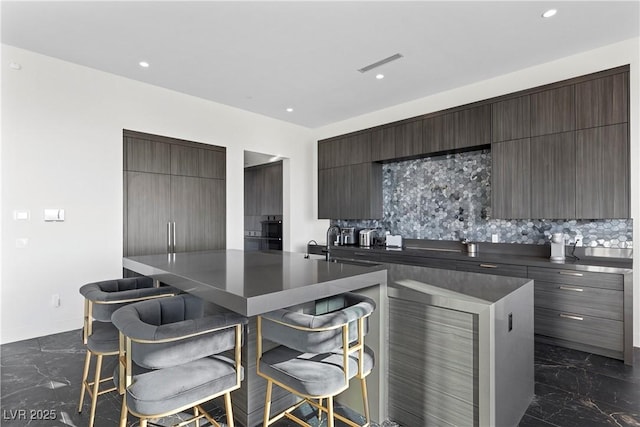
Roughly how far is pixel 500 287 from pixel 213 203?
12.8 feet

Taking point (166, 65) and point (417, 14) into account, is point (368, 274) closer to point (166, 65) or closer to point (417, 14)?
point (417, 14)

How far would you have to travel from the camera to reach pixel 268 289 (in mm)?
1306

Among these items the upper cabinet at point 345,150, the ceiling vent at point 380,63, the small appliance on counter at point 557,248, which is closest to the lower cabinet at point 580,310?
the small appliance on counter at point 557,248

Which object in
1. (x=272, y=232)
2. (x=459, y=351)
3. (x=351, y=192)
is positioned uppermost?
(x=351, y=192)

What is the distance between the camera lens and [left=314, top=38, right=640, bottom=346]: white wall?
118 inches

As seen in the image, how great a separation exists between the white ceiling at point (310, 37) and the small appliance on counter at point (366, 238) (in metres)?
2.19

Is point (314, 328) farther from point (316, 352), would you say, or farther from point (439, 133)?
point (439, 133)

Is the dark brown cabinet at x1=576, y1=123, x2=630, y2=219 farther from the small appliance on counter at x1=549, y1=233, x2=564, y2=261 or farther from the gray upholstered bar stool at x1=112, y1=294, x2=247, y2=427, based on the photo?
the gray upholstered bar stool at x1=112, y1=294, x2=247, y2=427

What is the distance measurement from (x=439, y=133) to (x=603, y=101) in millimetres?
1634

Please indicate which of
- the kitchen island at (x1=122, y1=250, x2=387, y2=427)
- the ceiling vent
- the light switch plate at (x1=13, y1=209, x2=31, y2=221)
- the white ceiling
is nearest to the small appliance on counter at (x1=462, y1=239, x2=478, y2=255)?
the white ceiling

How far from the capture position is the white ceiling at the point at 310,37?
2627 millimetres

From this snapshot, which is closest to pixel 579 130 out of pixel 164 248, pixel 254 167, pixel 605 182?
pixel 605 182

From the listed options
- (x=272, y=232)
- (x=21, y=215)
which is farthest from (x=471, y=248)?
(x=21, y=215)

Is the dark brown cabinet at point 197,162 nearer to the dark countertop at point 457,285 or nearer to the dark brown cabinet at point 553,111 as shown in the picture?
the dark countertop at point 457,285
